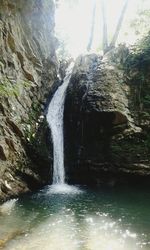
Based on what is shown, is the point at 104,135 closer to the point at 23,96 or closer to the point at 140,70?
the point at 23,96

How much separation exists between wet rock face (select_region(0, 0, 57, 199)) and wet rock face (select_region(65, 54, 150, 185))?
1578 millimetres

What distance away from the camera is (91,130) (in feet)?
49.6

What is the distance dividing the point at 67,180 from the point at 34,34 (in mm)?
9264

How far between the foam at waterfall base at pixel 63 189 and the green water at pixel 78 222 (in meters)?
0.27

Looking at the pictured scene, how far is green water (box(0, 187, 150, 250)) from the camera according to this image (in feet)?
22.9

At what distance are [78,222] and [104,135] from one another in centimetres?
657

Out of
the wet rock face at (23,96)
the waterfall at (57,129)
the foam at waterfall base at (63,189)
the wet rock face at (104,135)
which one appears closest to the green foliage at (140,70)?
the wet rock face at (104,135)

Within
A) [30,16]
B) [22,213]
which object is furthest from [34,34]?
[22,213]

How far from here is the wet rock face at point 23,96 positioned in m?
12.1

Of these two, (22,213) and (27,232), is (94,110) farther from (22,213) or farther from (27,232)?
(27,232)

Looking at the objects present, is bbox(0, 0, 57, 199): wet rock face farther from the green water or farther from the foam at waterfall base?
the green water

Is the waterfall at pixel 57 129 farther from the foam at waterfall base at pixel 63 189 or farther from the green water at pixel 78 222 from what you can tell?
the green water at pixel 78 222

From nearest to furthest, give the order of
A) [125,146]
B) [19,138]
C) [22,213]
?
[22,213] → [19,138] → [125,146]

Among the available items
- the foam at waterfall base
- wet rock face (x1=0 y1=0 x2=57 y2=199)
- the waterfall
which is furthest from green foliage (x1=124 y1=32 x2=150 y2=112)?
the foam at waterfall base
